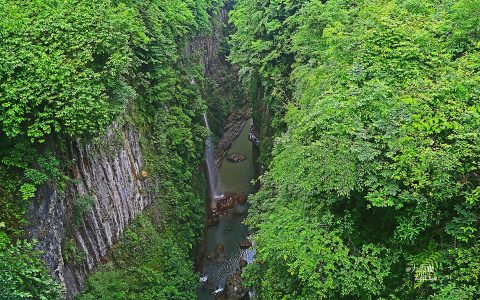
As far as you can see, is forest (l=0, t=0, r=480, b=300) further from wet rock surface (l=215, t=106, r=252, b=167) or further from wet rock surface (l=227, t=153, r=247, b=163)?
wet rock surface (l=227, t=153, r=247, b=163)

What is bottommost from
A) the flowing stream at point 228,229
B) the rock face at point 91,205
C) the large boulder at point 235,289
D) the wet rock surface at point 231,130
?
the flowing stream at point 228,229

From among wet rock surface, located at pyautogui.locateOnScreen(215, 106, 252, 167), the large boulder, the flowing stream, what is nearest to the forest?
the large boulder

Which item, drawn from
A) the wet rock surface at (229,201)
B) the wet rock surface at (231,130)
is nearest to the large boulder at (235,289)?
the wet rock surface at (229,201)

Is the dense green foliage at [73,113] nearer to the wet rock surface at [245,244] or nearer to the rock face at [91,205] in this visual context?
the rock face at [91,205]

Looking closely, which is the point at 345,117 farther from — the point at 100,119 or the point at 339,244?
the point at 100,119

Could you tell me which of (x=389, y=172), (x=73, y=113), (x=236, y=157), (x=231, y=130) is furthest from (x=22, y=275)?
(x=231, y=130)

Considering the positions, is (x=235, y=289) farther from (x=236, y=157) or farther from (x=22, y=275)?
(x=236, y=157)

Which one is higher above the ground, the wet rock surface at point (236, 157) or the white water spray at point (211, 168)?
the white water spray at point (211, 168)
